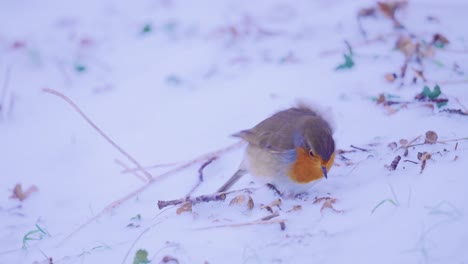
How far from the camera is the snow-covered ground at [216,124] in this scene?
3195 mm

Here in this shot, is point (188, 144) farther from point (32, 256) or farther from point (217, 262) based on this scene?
point (217, 262)

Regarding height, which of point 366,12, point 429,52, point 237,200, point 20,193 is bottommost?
→ point 20,193

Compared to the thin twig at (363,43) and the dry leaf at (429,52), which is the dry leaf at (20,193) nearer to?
the thin twig at (363,43)

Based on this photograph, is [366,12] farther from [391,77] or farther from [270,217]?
[270,217]

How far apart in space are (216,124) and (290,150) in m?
1.50

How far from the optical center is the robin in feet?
12.5

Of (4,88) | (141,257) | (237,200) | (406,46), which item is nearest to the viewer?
(141,257)

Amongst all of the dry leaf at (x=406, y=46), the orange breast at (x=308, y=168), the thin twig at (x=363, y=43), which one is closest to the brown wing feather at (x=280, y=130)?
the orange breast at (x=308, y=168)

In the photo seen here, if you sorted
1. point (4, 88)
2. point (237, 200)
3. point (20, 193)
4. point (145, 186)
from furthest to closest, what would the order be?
point (4, 88) < point (20, 193) < point (145, 186) < point (237, 200)

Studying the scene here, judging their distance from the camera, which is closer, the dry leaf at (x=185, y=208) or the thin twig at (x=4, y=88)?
the dry leaf at (x=185, y=208)

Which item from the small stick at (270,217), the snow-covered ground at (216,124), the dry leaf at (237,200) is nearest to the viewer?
the snow-covered ground at (216,124)

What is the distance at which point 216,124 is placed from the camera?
5387mm

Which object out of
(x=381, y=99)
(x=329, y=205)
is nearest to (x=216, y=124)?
(x=381, y=99)

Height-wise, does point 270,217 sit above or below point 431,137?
below
